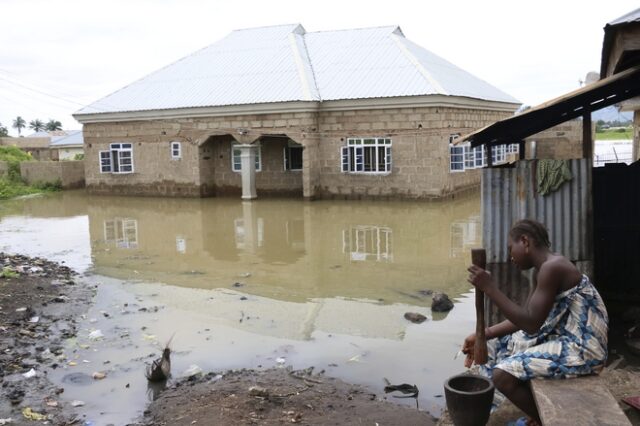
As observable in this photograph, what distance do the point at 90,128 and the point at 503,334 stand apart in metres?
25.0

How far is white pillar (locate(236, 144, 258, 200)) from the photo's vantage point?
23.0 meters

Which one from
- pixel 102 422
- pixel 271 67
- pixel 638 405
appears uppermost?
pixel 271 67

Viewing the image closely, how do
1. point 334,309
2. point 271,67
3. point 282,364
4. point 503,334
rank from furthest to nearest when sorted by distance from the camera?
point 271,67, point 334,309, point 282,364, point 503,334

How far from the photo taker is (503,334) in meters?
4.38

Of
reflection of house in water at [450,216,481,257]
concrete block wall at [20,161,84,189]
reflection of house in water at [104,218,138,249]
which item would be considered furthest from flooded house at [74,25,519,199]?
reflection of house in water at [104,218,138,249]

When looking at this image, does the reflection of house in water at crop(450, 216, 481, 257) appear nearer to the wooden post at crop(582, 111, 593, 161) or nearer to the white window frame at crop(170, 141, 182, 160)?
the wooden post at crop(582, 111, 593, 161)

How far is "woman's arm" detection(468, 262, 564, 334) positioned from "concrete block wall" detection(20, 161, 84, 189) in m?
29.7

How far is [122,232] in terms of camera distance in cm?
1686

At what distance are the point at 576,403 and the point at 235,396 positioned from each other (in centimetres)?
320

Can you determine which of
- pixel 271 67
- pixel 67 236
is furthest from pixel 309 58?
→ pixel 67 236

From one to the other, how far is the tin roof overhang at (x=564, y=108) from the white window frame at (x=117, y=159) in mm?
21038

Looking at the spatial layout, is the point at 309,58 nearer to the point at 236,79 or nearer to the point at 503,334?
the point at 236,79

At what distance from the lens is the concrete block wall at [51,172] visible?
99.6ft

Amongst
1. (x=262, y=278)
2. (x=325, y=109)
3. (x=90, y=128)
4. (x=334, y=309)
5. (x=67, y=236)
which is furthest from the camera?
(x=90, y=128)
